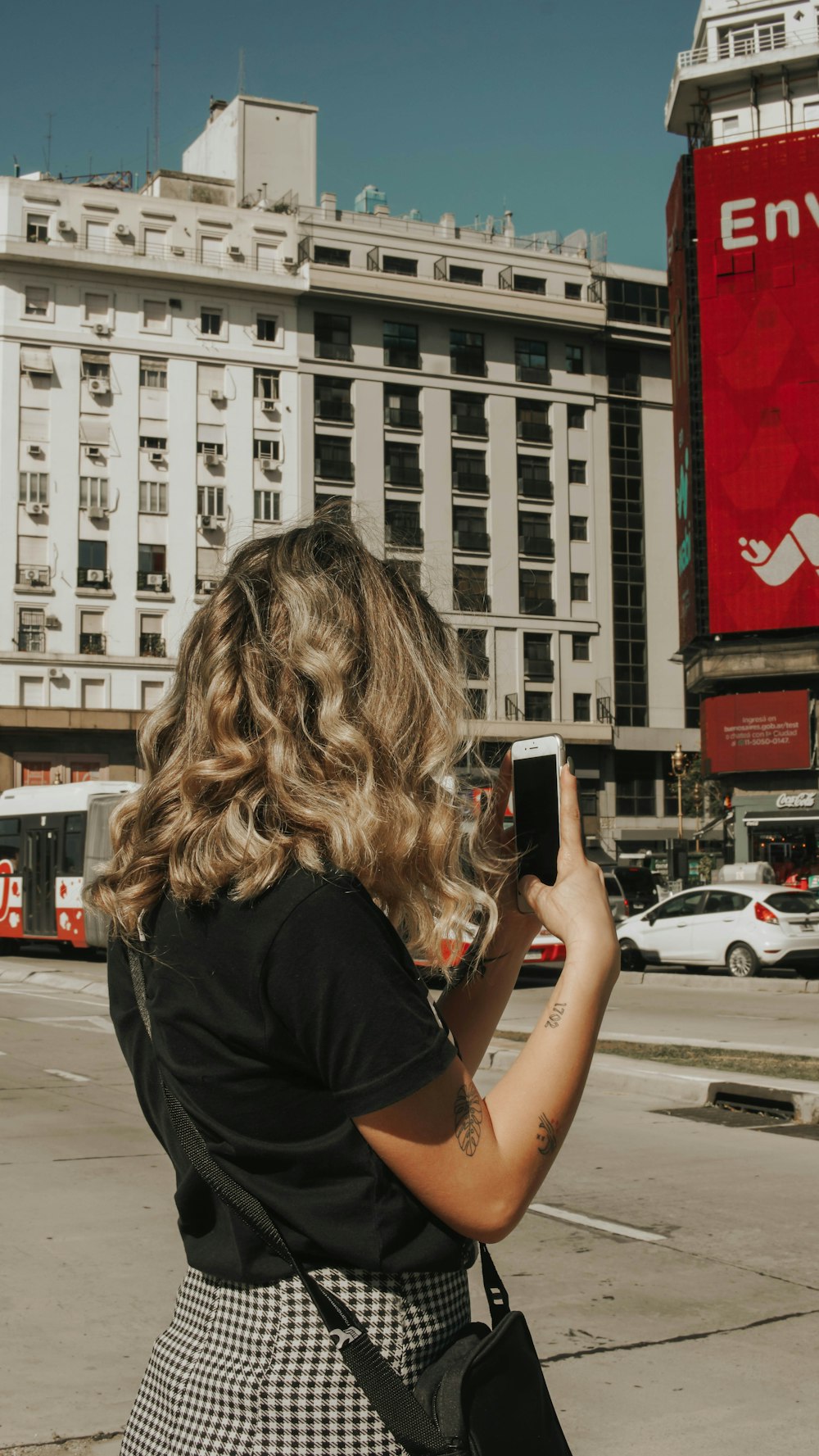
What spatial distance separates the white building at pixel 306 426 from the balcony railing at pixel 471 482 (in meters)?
0.11

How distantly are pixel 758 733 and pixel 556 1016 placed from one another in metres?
51.5

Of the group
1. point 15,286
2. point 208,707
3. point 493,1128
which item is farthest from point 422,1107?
point 15,286

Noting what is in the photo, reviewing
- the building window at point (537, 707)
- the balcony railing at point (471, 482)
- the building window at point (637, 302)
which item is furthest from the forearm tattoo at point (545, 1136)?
the building window at point (637, 302)

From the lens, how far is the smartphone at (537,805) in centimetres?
198

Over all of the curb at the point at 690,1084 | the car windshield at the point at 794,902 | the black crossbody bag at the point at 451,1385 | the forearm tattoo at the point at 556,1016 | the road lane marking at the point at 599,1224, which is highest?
the forearm tattoo at the point at 556,1016

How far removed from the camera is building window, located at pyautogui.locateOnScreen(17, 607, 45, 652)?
56375 mm

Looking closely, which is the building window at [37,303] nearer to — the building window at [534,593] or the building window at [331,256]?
the building window at [331,256]

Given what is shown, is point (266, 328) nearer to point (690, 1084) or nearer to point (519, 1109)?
point (690, 1084)

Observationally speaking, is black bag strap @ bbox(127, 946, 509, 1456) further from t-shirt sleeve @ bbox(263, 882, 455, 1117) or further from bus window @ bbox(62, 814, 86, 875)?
bus window @ bbox(62, 814, 86, 875)

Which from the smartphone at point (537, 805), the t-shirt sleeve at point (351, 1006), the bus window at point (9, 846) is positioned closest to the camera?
the t-shirt sleeve at point (351, 1006)

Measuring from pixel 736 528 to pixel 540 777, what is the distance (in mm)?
50578

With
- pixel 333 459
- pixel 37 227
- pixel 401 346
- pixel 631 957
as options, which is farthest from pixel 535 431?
pixel 631 957

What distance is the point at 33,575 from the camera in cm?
5688

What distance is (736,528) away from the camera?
167 feet
